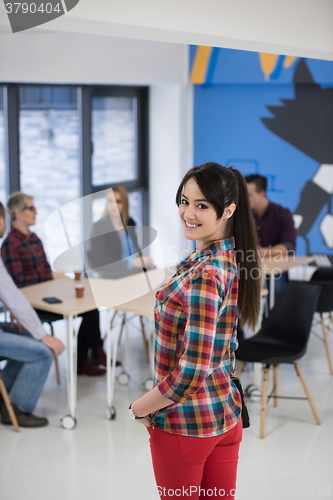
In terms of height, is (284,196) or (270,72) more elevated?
(270,72)

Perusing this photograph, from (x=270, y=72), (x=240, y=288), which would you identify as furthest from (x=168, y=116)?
(x=240, y=288)

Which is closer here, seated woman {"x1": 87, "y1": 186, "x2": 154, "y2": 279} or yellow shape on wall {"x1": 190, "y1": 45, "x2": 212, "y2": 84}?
seated woman {"x1": 87, "y1": 186, "x2": 154, "y2": 279}

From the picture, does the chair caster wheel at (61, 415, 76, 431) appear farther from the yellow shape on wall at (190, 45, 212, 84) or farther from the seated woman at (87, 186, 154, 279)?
the yellow shape on wall at (190, 45, 212, 84)

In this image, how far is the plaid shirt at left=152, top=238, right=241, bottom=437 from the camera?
1.43m

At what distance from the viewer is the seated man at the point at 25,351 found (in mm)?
3352

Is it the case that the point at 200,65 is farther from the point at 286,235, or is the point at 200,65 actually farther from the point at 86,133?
the point at 286,235

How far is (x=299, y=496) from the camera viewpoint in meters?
2.76

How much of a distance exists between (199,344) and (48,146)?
4632 mm

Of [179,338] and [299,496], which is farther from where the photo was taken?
[299,496]

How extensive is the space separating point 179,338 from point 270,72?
5.42 meters

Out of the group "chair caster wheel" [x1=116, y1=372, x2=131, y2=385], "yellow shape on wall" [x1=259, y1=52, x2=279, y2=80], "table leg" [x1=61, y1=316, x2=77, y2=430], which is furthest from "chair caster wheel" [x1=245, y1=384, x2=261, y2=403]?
"yellow shape on wall" [x1=259, y1=52, x2=279, y2=80]

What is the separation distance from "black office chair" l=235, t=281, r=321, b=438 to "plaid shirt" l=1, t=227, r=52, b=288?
157cm

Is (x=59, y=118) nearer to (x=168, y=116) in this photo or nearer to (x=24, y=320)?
(x=168, y=116)

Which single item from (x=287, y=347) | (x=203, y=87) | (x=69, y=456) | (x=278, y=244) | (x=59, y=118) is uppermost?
(x=203, y=87)
